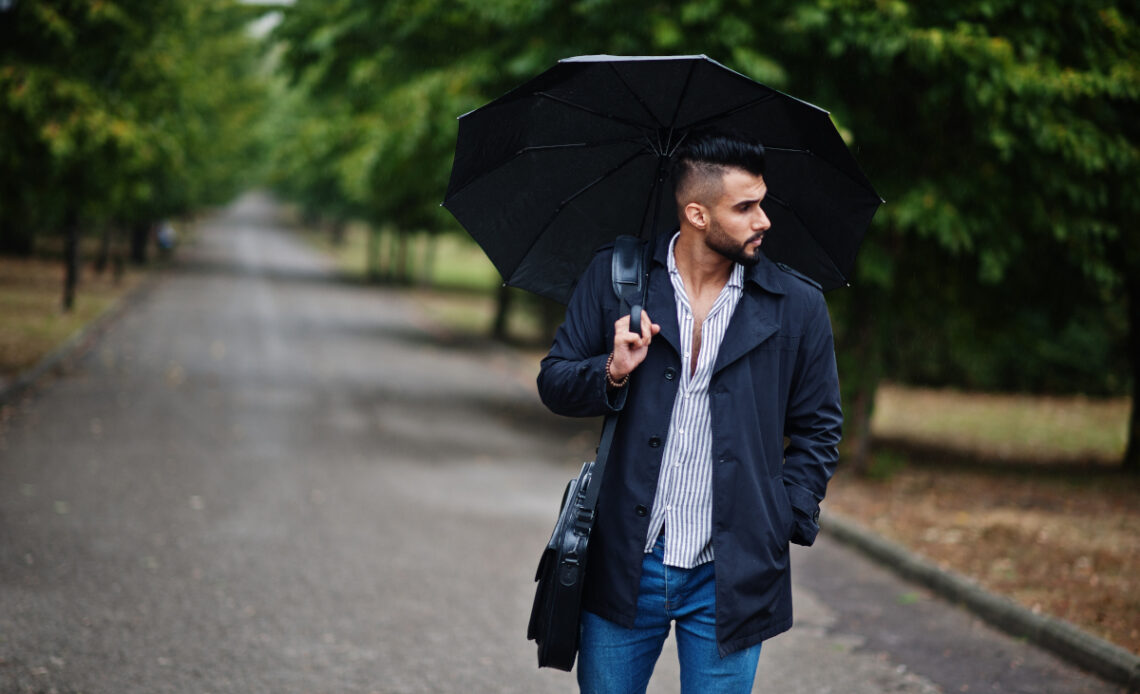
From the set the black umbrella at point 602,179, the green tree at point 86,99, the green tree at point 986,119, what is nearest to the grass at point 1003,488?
the green tree at point 986,119

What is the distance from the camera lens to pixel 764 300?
281 centimetres

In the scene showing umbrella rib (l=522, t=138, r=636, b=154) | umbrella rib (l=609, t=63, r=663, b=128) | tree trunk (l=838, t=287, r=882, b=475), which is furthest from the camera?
tree trunk (l=838, t=287, r=882, b=475)

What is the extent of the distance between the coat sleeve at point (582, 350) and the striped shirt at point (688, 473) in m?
0.18

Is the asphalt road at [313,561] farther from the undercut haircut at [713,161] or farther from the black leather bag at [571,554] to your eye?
A: the undercut haircut at [713,161]

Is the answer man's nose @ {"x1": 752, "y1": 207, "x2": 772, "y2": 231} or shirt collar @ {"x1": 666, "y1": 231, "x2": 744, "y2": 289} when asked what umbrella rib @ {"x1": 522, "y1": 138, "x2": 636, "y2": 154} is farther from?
man's nose @ {"x1": 752, "y1": 207, "x2": 772, "y2": 231}

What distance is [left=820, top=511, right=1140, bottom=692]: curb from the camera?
544 centimetres

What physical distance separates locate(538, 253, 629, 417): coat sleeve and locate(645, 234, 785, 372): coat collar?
4.8 inches

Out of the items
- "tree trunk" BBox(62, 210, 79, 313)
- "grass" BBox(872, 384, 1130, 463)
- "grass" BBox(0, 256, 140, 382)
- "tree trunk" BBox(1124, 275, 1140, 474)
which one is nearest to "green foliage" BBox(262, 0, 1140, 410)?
"tree trunk" BBox(1124, 275, 1140, 474)

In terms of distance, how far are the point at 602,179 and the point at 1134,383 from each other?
1117 centimetres

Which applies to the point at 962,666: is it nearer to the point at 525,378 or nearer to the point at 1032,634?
the point at 1032,634

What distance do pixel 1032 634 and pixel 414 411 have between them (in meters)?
9.04

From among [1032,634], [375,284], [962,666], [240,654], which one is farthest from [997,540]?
[375,284]

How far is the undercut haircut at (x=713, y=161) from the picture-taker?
2781 mm

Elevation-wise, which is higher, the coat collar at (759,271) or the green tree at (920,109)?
the green tree at (920,109)
